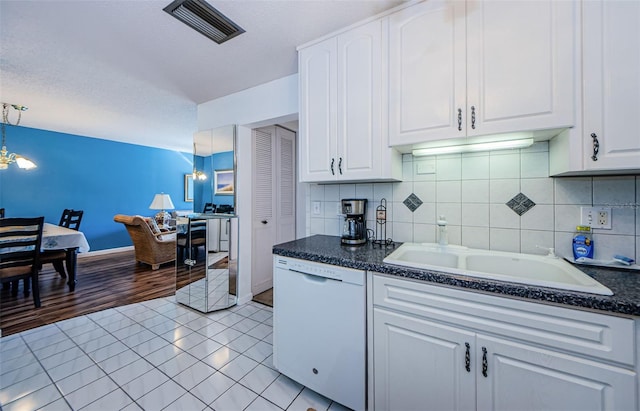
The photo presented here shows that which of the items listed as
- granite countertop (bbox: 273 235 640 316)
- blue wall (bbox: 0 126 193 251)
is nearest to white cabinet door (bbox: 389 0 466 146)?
granite countertop (bbox: 273 235 640 316)

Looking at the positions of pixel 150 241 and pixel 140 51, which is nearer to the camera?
pixel 140 51

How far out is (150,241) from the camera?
4043mm

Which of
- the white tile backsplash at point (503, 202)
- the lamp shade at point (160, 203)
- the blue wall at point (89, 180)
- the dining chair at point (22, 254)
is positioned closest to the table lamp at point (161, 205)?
the lamp shade at point (160, 203)

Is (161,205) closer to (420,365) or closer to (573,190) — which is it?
(420,365)

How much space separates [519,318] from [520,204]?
0.78 m

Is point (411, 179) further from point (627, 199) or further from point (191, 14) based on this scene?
point (191, 14)

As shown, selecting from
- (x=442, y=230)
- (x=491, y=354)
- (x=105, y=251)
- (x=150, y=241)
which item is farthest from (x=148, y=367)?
(x=105, y=251)

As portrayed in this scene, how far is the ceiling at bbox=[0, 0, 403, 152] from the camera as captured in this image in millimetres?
1562

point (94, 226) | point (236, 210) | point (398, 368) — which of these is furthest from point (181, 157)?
point (398, 368)

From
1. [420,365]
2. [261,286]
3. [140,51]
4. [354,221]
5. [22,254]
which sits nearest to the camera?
[420,365]

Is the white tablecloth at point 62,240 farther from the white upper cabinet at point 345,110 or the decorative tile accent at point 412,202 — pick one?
the decorative tile accent at point 412,202

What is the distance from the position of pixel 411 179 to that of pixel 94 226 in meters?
6.27

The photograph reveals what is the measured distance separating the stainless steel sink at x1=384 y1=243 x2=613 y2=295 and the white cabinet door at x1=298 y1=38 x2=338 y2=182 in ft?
2.43

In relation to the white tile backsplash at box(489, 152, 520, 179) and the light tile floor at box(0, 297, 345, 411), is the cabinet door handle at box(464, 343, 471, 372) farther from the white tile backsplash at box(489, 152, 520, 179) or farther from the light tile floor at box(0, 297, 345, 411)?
the white tile backsplash at box(489, 152, 520, 179)
